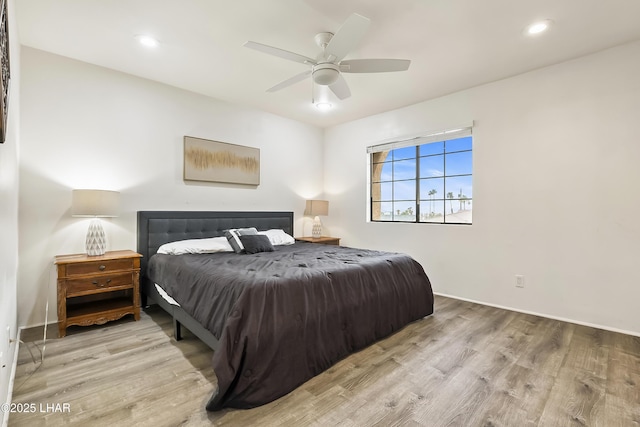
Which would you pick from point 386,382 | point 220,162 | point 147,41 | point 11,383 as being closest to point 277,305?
point 386,382

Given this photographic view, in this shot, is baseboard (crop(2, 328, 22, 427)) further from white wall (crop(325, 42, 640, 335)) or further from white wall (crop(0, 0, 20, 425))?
white wall (crop(325, 42, 640, 335))

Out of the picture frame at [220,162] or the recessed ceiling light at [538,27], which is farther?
the picture frame at [220,162]

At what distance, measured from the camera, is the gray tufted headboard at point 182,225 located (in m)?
3.40

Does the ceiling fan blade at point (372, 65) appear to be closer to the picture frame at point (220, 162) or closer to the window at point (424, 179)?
the window at point (424, 179)

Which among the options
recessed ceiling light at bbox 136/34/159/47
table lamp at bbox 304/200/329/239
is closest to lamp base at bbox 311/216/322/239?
table lamp at bbox 304/200/329/239

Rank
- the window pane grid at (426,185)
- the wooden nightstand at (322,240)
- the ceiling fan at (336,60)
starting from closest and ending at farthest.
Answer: the ceiling fan at (336,60), the window pane grid at (426,185), the wooden nightstand at (322,240)

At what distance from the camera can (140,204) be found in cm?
345

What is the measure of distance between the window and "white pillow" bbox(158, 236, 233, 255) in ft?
8.16

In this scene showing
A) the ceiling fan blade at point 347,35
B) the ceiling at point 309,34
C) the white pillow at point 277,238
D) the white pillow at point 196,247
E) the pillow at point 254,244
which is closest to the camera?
the ceiling fan blade at point 347,35

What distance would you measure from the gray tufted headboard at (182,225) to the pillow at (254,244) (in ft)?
2.44

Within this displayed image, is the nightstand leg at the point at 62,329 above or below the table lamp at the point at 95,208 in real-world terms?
below

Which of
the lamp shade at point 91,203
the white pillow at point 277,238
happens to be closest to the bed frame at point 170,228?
the white pillow at point 277,238

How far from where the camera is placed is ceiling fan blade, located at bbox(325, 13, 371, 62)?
1854mm

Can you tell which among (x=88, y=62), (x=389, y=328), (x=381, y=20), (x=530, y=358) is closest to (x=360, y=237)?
(x=389, y=328)
